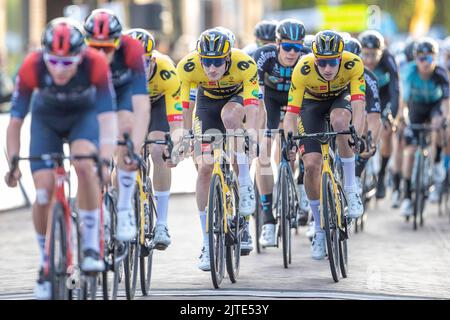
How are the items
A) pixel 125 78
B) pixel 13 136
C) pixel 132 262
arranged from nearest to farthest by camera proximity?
pixel 13 136
pixel 125 78
pixel 132 262

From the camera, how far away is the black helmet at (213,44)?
10.7 meters

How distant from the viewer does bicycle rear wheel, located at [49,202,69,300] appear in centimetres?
784

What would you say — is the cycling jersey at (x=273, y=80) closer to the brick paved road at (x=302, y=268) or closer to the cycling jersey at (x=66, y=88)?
the brick paved road at (x=302, y=268)

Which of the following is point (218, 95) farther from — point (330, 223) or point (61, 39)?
point (61, 39)

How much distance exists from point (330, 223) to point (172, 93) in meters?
1.62

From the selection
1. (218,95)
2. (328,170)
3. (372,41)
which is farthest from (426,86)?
(328,170)

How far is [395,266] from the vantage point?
39.0ft

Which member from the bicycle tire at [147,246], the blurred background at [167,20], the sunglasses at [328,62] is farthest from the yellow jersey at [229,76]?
the blurred background at [167,20]

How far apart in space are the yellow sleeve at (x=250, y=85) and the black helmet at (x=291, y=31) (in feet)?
4.66

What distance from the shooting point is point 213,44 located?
35.1ft

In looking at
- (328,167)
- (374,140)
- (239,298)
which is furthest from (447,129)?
(239,298)

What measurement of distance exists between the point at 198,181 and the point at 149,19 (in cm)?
1126

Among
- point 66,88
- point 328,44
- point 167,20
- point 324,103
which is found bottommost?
point 167,20
